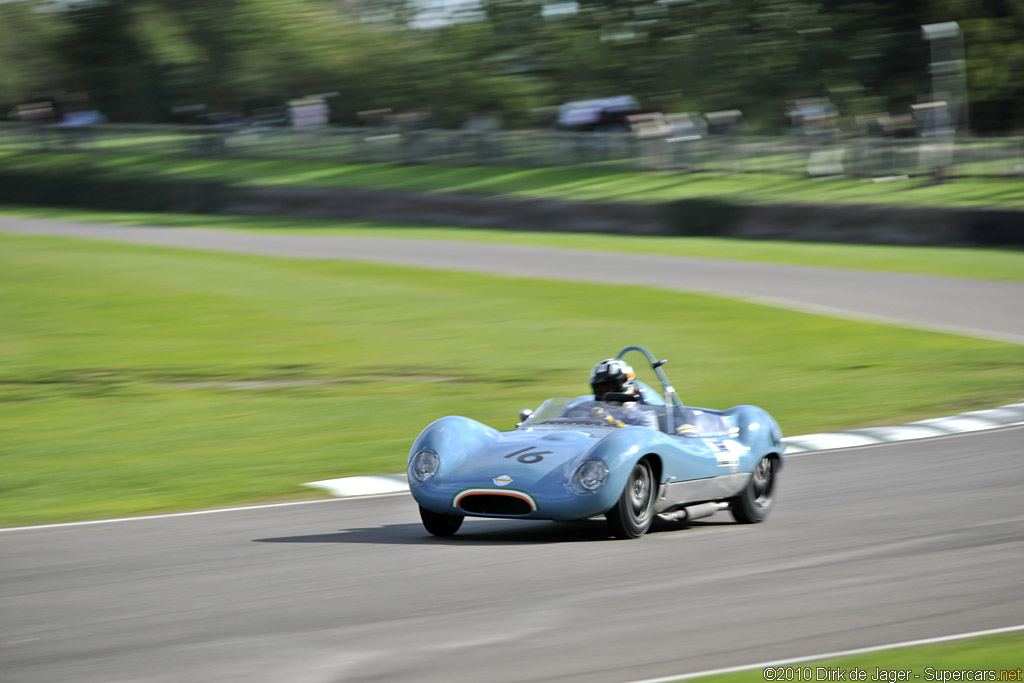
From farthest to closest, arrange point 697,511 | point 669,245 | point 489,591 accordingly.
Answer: point 669,245, point 697,511, point 489,591

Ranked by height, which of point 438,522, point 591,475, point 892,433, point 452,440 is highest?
point 452,440

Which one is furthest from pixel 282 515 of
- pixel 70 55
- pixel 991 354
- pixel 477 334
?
pixel 70 55

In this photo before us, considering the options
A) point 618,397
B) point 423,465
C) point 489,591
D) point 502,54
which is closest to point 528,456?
point 423,465

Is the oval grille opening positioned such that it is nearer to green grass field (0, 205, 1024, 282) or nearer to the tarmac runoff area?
the tarmac runoff area

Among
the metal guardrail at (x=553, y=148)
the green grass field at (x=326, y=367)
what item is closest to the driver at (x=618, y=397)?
the green grass field at (x=326, y=367)

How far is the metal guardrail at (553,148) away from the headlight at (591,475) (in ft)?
87.6

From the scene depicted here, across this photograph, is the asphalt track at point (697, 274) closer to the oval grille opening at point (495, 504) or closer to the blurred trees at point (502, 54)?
the oval grille opening at point (495, 504)

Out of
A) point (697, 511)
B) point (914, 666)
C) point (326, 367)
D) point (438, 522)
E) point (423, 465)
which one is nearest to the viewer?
point (914, 666)

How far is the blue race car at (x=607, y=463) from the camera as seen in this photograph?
727 cm

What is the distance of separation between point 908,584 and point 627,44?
4807cm

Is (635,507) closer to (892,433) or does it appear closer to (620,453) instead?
(620,453)

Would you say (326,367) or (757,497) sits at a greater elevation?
(757,497)

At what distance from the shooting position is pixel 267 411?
13.7m

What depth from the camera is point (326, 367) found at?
1628 cm
